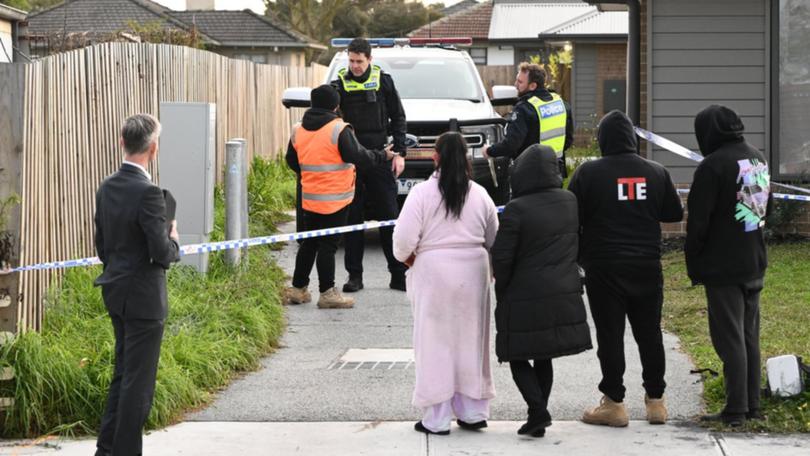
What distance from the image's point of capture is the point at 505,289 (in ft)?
22.4

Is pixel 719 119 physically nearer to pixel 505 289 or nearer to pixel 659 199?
pixel 659 199

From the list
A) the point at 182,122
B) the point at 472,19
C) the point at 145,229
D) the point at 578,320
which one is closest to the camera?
the point at 145,229

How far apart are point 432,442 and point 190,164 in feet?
14.7

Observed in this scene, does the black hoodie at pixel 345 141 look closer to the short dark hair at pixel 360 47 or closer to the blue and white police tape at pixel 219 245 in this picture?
the blue and white police tape at pixel 219 245

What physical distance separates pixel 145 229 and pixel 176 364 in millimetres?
2092

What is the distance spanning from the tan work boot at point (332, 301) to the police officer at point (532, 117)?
5.49ft

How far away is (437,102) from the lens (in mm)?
13719

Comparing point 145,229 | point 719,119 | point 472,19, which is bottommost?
point 145,229

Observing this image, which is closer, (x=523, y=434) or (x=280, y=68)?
(x=523, y=434)

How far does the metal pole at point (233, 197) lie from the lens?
1088cm

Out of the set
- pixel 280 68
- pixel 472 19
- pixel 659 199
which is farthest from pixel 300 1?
pixel 659 199

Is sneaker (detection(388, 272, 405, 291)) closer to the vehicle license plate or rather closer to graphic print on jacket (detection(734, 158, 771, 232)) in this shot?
the vehicle license plate

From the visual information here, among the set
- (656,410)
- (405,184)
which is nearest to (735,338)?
(656,410)

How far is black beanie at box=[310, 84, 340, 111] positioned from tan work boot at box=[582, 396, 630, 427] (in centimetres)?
394
